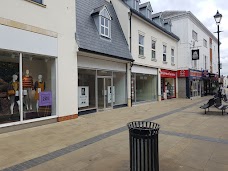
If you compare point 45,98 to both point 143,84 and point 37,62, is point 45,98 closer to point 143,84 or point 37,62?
point 37,62

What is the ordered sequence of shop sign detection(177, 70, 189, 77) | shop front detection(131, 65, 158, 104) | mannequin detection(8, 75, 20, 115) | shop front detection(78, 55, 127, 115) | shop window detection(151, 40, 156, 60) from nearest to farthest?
mannequin detection(8, 75, 20, 115)
shop front detection(78, 55, 127, 115)
shop front detection(131, 65, 158, 104)
shop window detection(151, 40, 156, 60)
shop sign detection(177, 70, 189, 77)

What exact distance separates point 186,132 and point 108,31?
792 centimetres

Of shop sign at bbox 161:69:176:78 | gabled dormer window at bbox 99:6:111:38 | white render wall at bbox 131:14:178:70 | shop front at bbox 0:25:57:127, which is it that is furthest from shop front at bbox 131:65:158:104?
shop front at bbox 0:25:57:127

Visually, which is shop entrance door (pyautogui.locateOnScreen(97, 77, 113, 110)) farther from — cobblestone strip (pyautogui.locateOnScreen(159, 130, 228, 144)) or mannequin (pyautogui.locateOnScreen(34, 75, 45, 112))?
cobblestone strip (pyautogui.locateOnScreen(159, 130, 228, 144))

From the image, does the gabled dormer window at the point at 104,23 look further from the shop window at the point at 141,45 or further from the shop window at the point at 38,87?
the shop window at the point at 38,87

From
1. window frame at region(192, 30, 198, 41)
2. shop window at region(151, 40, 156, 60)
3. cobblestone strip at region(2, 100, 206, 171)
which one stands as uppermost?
window frame at region(192, 30, 198, 41)

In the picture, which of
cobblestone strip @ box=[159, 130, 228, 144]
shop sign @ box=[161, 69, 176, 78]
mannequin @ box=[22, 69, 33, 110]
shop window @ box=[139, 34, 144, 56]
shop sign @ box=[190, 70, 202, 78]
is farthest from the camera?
shop sign @ box=[190, 70, 202, 78]

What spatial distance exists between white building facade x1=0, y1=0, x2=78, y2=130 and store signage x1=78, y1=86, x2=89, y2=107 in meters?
1.04

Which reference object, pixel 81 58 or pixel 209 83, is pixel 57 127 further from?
pixel 209 83

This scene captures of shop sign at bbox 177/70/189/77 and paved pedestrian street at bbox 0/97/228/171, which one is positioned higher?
shop sign at bbox 177/70/189/77

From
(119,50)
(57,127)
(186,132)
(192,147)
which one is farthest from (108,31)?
(192,147)

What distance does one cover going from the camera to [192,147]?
502cm

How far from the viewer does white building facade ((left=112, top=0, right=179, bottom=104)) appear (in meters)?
14.0

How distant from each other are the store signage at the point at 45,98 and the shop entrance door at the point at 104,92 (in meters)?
3.77
